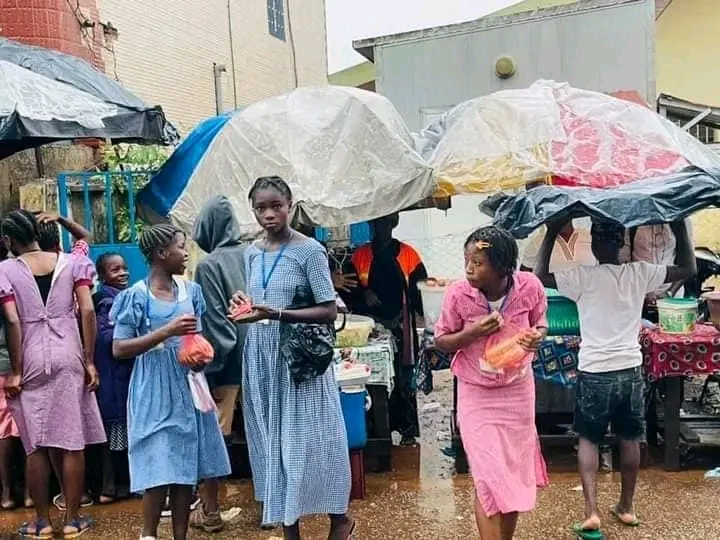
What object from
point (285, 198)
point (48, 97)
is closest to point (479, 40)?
point (48, 97)

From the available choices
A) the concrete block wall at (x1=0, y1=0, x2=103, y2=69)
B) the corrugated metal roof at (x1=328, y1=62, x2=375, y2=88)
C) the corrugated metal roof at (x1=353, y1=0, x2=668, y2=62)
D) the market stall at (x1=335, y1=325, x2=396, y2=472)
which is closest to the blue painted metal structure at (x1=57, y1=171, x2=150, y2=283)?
the concrete block wall at (x1=0, y1=0, x2=103, y2=69)

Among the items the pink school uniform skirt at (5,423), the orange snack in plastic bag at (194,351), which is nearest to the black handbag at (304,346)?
the orange snack in plastic bag at (194,351)

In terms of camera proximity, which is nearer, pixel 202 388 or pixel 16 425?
pixel 202 388

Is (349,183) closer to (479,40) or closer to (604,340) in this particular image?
(604,340)

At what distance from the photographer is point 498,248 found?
384 cm

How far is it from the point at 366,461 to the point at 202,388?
2.32 metres

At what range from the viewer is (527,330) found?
3869 mm

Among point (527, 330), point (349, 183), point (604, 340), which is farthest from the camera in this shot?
point (349, 183)

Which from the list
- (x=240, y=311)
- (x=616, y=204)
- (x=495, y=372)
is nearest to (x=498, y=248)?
(x=495, y=372)

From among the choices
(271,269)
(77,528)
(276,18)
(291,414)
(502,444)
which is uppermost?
(276,18)

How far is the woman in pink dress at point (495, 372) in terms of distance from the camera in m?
3.84

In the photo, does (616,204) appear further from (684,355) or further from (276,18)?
(276,18)

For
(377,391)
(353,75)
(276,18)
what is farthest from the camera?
(353,75)

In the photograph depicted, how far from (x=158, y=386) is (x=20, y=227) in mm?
1372
